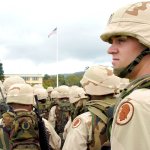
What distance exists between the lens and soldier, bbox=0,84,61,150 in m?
4.91

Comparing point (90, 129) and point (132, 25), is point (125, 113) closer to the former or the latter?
point (132, 25)

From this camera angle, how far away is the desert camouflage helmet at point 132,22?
221 centimetres

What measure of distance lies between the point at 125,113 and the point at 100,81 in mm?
2865

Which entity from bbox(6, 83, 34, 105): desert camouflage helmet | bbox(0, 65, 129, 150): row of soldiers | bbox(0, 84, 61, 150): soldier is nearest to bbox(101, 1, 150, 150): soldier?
bbox(0, 65, 129, 150): row of soldiers

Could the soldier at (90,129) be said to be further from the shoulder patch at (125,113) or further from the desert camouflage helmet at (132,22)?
the shoulder patch at (125,113)

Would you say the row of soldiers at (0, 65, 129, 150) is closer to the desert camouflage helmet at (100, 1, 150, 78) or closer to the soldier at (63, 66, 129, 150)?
the soldier at (63, 66, 129, 150)

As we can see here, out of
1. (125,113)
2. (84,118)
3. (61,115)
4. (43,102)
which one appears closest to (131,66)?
(125,113)

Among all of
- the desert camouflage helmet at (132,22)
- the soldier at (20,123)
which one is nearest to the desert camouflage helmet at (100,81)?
the soldier at (20,123)

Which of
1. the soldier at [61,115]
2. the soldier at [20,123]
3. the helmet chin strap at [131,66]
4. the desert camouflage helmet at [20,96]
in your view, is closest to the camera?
the helmet chin strap at [131,66]

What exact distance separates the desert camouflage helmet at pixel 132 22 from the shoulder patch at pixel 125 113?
0.47 metres

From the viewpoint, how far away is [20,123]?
4.89 m

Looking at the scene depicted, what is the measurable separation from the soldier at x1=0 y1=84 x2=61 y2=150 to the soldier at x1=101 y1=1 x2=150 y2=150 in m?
2.64

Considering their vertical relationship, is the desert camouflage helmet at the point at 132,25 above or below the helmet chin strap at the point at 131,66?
above

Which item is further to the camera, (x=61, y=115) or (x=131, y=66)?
(x=61, y=115)
